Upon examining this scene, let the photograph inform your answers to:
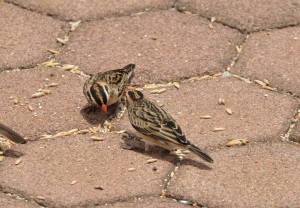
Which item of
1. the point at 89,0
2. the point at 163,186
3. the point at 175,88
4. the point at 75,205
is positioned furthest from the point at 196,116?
the point at 89,0

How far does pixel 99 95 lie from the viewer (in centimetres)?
684

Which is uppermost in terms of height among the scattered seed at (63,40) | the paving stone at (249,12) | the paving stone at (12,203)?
the paving stone at (249,12)

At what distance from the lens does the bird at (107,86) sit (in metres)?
6.84

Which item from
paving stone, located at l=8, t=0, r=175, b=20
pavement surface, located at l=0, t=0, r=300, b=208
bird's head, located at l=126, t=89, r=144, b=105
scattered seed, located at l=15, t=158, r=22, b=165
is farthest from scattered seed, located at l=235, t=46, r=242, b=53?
scattered seed, located at l=15, t=158, r=22, b=165

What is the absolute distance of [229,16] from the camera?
8.08 meters

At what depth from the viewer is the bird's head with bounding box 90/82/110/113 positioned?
22.4 feet

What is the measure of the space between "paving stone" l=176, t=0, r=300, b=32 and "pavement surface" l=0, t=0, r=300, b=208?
1 centimetres

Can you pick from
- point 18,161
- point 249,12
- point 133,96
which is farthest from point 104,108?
point 249,12

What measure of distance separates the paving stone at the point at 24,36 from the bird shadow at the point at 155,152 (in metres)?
1.33

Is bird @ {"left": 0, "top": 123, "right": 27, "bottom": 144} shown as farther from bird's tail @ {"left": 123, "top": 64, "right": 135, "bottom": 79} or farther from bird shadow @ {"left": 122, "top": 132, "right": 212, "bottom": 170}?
bird's tail @ {"left": 123, "top": 64, "right": 135, "bottom": 79}

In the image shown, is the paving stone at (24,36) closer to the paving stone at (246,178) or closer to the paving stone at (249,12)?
the paving stone at (249,12)

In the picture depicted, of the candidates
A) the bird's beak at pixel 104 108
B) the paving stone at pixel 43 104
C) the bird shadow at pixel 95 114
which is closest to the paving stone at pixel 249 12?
the paving stone at pixel 43 104

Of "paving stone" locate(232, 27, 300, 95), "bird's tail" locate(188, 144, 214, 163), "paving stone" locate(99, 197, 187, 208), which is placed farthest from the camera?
"paving stone" locate(232, 27, 300, 95)

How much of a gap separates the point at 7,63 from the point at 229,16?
1984 millimetres
